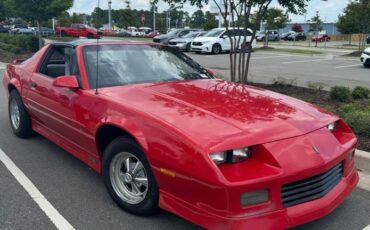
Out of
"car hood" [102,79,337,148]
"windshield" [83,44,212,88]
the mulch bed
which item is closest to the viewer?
"car hood" [102,79,337,148]

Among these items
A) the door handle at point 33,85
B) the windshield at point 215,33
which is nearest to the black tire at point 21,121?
the door handle at point 33,85

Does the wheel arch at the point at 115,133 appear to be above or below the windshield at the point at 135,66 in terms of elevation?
below

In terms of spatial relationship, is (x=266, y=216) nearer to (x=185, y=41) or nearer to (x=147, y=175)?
(x=147, y=175)

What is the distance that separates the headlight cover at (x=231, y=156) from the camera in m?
2.92

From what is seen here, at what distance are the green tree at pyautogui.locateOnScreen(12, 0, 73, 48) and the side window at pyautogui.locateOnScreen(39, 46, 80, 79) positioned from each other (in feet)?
57.8

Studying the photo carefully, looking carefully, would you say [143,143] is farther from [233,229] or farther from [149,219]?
[233,229]

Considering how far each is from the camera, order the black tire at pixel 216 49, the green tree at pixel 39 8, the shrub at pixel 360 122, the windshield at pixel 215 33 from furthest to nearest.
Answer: the windshield at pixel 215 33 < the black tire at pixel 216 49 < the green tree at pixel 39 8 < the shrub at pixel 360 122

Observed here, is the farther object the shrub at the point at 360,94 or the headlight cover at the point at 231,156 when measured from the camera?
the shrub at the point at 360,94

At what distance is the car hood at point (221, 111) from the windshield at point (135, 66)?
20cm

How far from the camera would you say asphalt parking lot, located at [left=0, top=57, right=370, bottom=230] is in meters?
3.49

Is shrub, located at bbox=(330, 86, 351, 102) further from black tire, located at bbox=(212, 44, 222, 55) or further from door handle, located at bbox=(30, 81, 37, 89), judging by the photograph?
black tire, located at bbox=(212, 44, 222, 55)

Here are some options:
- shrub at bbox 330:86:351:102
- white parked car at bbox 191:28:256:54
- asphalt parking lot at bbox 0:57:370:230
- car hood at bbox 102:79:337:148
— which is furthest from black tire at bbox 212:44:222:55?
car hood at bbox 102:79:337:148

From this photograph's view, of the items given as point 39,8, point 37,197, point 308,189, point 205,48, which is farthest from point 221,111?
point 205,48

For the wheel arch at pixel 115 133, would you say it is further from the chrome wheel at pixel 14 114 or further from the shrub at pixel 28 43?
the shrub at pixel 28 43
